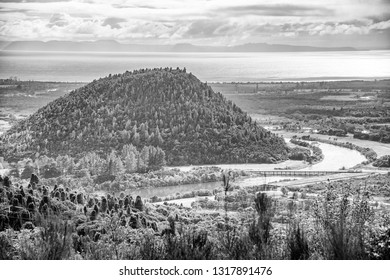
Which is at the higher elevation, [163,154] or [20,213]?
[163,154]

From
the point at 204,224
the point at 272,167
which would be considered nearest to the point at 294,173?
the point at 272,167

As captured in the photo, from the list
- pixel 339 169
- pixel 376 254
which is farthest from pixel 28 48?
pixel 376 254

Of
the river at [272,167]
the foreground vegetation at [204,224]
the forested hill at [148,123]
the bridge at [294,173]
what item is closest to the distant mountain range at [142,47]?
the forested hill at [148,123]

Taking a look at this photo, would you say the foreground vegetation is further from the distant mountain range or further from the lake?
the distant mountain range

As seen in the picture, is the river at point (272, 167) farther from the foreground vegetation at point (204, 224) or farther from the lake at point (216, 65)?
the lake at point (216, 65)

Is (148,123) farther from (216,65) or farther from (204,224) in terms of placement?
(204,224)
